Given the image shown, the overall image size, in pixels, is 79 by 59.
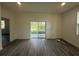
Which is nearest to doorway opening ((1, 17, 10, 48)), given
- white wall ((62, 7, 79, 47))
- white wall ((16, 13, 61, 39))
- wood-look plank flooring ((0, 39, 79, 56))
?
wood-look plank flooring ((0, 39, 79, 56))

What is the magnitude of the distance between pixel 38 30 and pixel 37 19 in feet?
3.94

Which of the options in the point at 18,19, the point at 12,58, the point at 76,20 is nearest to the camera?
the point at 12,58

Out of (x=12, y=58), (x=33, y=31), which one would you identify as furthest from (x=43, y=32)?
(x=12, y=58)

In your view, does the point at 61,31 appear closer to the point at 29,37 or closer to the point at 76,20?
the point at 29,37

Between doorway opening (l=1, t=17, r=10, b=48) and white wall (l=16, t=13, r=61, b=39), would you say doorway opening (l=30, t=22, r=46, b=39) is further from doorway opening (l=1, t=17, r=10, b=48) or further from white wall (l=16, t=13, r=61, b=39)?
doorway opening (l=1, t=17, r=10, b=48)

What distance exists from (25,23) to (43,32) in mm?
2003

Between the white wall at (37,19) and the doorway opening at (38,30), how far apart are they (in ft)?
1.39

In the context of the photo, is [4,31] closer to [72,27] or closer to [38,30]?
[72,27]

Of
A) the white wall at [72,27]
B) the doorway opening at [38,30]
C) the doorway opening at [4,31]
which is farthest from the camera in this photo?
A: the doorway opening at [38,30]

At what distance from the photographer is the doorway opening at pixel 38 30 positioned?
41.3ft

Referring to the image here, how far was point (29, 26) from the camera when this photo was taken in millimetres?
12375

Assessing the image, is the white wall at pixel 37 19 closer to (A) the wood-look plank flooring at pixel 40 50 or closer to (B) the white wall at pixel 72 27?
(B) the white wall at pixel 72 27

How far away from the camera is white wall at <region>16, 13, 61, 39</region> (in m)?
12.2

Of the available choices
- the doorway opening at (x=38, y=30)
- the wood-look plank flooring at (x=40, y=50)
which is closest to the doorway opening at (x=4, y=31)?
the wood-look plank flooring at (x=40, y=50)
